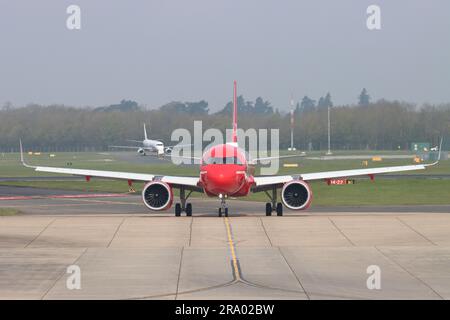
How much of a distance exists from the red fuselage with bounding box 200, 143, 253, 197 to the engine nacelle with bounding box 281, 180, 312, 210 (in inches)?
73.8

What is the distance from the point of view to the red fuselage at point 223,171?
1431 inches

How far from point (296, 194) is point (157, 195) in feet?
18.4

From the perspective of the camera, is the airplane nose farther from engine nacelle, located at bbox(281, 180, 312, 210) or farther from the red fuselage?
engine nacelle, located at bbox(281, 180, 312, 210)

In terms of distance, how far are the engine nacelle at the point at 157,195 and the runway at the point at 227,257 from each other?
1.82 meters

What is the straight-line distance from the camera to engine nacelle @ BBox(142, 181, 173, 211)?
37.8 m

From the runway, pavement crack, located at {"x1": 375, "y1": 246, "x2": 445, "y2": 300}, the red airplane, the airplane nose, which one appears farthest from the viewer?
the red airplane

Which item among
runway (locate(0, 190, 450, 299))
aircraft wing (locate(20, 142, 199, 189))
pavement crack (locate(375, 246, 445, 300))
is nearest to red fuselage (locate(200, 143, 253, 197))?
runway (locate(0, 190, 450, 299))

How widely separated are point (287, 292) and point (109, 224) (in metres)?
15.1

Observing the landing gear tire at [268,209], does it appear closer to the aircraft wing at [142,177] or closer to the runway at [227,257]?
the runway at [227,257]

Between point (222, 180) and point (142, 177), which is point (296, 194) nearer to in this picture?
point (222, 180)

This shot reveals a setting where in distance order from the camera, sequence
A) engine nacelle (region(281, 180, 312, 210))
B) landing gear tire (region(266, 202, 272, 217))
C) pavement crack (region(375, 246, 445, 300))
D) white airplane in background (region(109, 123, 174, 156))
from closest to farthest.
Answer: pavement crack (region(375, 246, 445, 300)), engine nacelle (region(281, 180, 312, 210)), landing gear tire (region(266, 202, 272, 217)), white airplane in background (region(109, 123, 174, 156))

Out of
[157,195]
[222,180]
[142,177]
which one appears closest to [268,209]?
[222,180]

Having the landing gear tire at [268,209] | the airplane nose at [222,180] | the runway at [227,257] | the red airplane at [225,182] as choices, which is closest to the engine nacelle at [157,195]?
the red airplane at [225,182]

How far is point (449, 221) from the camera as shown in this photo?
33.4m
